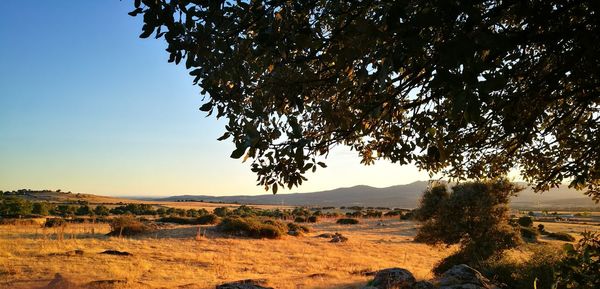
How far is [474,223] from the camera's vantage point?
56.9 feet

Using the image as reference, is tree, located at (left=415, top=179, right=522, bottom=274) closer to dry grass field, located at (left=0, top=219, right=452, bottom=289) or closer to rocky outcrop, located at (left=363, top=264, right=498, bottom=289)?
dry grass field, located at (left=0, top=219, right=452, bottom=289)

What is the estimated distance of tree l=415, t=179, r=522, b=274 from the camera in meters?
16.9

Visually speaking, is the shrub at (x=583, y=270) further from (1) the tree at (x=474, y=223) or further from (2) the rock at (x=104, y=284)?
(1) the tree at (x=474, y=223)

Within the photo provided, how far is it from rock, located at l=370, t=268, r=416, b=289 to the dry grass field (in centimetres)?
268

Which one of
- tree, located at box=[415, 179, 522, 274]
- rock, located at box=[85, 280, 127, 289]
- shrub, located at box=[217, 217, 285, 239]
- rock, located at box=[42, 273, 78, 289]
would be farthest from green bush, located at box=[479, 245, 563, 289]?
shrub, located at box=[217, 217, 285, 239]

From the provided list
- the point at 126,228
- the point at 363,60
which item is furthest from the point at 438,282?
the point at 126,228

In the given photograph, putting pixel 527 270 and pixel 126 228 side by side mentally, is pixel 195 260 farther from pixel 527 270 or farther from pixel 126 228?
pixel 527 270

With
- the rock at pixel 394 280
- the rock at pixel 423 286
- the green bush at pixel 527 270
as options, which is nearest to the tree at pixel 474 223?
the green bush at pixel 527 270

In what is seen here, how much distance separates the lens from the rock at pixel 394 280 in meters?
9.51

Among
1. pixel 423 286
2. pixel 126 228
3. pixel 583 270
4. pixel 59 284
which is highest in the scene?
pixel 583 270

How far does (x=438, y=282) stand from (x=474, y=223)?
859 centimetres

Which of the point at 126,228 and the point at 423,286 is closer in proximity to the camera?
the point at 423,286

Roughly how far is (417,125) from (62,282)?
9.66 meters

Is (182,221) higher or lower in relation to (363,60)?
lower
